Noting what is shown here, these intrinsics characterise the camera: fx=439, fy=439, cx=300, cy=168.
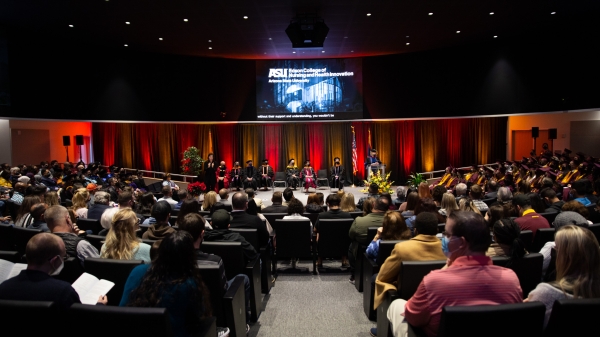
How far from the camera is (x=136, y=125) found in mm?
16953

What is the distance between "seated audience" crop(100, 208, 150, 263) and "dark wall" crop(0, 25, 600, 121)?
10.2m

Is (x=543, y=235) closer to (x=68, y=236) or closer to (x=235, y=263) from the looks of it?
(x=235, y=263)

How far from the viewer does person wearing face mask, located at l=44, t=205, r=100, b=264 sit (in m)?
3.68

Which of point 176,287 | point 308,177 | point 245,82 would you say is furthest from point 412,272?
point 245,82

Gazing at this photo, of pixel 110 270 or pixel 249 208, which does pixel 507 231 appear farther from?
pixel 249 208

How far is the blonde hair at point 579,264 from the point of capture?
2.22 meters

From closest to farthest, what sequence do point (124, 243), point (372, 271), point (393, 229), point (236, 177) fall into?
point (124, 243), point (393, 229), point (372, 271), point (236, 177)

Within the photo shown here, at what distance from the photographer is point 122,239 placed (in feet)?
11.5

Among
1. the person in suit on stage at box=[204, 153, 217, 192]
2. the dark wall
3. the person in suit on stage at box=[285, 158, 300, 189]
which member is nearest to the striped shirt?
the dark wall

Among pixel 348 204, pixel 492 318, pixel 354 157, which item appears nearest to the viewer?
pixel 492 318

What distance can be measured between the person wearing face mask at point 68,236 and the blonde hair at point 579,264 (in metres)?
3.43

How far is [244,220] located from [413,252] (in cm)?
229

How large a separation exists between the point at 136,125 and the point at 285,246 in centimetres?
1295

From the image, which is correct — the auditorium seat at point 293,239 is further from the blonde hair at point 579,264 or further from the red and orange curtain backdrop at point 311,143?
the red and orange curtain backdrop at point 311,143
